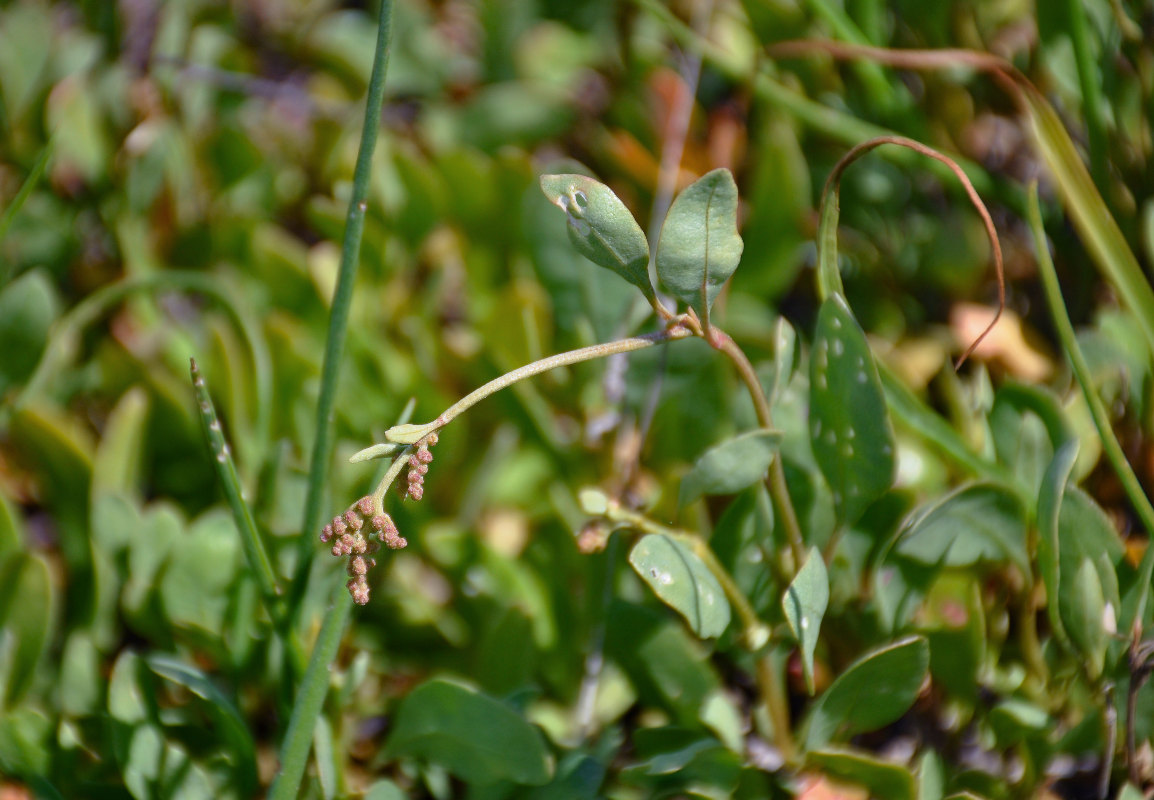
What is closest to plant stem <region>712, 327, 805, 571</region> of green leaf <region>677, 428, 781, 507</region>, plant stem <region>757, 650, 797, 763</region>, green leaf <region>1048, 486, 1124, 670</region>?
green leaf <region>677, 428, 781, 507</region>

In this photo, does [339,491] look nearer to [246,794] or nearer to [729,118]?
[246,794]

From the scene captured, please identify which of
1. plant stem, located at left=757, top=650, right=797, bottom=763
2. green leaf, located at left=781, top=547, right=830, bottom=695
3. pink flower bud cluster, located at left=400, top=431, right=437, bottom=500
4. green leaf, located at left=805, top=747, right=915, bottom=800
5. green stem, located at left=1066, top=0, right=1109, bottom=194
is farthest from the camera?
green stem, located at left=1066, top=0, right=1109, bottom=194

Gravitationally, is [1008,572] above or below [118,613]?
above

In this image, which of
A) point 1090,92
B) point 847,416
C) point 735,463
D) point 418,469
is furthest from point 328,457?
point 1090,92

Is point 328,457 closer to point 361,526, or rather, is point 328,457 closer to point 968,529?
point 361,526

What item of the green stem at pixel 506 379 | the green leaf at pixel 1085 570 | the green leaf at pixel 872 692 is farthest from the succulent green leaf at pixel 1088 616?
the green stem at pixel 506 379

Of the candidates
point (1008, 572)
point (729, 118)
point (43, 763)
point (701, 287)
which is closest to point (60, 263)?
point (43, 763)

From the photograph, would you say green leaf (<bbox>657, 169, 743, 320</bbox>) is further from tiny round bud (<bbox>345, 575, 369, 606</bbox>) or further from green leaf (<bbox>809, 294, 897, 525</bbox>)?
tiny round bud (<bbox>345, 575, 369, 606</bbox>)
